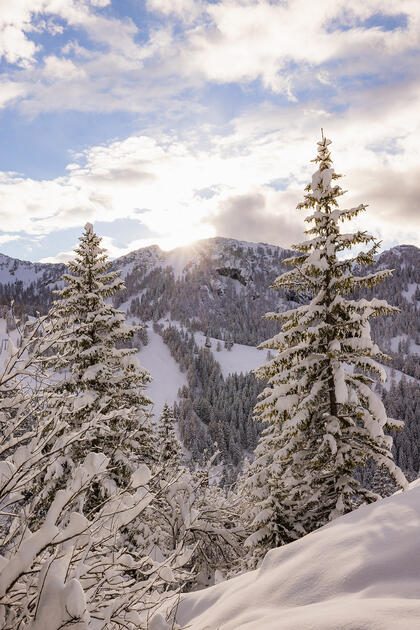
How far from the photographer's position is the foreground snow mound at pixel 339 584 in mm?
2660

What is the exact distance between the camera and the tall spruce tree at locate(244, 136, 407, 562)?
8.94m

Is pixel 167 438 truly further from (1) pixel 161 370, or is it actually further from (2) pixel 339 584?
(1) pixel 161 370

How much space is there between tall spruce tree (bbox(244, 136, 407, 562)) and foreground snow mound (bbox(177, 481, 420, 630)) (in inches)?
160

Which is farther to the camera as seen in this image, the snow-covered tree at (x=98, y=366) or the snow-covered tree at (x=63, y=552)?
the snow-covered tree at (x=98, y=366)

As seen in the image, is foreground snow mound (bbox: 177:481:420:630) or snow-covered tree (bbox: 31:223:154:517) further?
snow-covered tree (bbox: 31:223:154:517)

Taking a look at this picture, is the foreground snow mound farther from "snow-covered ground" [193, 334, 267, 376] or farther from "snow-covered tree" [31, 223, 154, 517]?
"snow-covered ground" [193, 334, 267, 376]

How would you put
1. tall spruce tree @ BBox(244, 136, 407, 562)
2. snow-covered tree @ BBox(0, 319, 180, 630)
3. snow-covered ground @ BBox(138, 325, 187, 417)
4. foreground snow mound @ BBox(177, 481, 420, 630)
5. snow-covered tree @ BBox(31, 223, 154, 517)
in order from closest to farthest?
snow-covered tree @ BBox(0, 319, 180, 630) → foreground snow mound @ BBox(177, 481, 420, 630) → tall spruce tree @ BBox(244, 136, 407, 562) → snow-covered tree @ BBox(31, 223, 154, 517) → snow-covered ground @ BBox(138, 325, 187, 417)

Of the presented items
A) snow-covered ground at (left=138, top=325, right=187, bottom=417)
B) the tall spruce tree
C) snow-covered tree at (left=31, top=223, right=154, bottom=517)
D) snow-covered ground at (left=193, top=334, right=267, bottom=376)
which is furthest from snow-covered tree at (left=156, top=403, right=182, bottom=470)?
snow-covered ground at (left=193, top=334, right=267, bottom=376)

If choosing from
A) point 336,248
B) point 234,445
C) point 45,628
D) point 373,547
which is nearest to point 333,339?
point 336,248

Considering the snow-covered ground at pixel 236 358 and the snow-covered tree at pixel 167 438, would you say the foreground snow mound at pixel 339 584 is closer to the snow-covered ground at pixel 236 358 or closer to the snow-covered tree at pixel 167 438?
the snow-covered tree at pixel 167 438

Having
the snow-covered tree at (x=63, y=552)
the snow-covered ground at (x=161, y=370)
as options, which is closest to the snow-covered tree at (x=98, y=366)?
the snow-covered tree at (x=63, y=552)

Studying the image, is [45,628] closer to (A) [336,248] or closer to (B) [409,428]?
(A) [336,248]

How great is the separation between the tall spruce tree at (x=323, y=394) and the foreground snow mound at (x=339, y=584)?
13.3ft

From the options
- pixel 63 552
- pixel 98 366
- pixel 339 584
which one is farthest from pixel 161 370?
pixel 63 552
